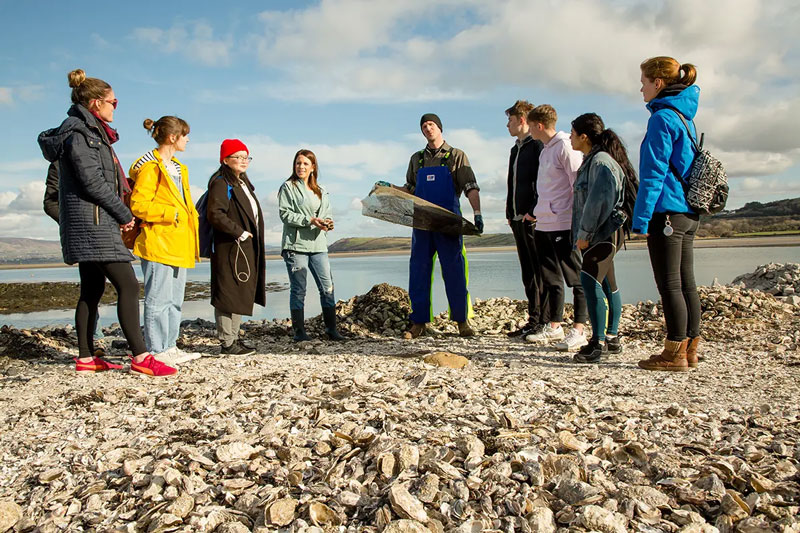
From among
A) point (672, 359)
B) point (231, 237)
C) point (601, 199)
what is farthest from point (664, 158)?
point (231, 237)

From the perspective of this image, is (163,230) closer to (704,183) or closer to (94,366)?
(94,366)

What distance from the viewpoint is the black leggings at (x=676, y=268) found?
13.2 ft

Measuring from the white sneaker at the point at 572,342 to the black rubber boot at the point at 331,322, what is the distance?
2.50 meters

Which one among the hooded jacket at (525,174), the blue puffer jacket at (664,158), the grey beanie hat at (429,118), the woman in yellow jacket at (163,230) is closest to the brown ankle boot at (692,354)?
the blue puffer jacket at (664,158)

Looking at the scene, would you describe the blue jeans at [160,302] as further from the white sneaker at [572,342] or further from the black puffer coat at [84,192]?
the white sneaker at [572,342]

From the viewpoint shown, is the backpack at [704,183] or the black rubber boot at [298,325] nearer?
the backpack at [704,183]

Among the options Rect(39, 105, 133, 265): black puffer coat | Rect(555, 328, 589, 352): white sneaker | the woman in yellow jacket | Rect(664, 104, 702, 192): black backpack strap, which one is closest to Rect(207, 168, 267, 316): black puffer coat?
the woman in yellow jacket

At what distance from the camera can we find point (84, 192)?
3.98 m

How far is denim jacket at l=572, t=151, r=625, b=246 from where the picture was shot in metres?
4.40

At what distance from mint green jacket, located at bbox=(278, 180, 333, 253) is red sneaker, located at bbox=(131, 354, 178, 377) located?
1.99m

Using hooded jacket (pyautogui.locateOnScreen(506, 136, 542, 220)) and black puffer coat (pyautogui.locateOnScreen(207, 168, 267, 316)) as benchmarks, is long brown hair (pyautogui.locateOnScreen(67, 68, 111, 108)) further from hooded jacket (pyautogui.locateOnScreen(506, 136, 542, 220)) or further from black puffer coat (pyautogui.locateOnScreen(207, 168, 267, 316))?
hooded jacket (pyautogui.locateOnScreen(506, 136, 542, 220))

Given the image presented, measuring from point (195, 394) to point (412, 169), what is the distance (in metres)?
3.91

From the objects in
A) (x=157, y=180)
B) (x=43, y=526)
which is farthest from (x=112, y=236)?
(x=43, y=526)

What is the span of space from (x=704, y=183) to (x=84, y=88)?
4590 millimetres
